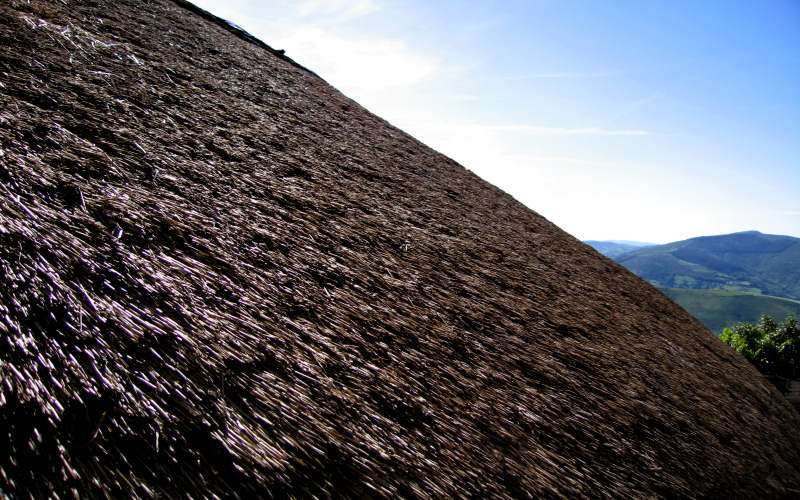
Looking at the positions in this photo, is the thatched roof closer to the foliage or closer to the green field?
the foliage

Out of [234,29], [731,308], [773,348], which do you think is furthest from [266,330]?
[731,308]

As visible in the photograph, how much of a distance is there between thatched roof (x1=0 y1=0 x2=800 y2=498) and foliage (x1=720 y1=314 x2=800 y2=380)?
843 inches

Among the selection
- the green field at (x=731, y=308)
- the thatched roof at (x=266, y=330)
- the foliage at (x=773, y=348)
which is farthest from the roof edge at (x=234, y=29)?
the green field at (x=731, y=308)

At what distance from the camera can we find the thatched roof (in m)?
0.90

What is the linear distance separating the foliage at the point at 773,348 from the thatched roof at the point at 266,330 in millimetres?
21420

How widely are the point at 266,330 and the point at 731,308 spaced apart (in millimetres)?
148371

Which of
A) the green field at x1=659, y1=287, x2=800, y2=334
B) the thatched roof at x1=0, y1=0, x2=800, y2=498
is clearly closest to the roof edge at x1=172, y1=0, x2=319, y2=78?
the thatched roof at x1=0, y1=0, x2=800, y2=498

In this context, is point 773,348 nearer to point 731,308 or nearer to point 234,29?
point 234,29

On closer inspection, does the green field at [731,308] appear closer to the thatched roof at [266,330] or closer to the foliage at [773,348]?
the foliage at [773,348]

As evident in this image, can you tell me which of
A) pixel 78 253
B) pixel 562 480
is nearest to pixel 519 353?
pixel 562 480

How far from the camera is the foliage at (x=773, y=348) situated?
17984mm

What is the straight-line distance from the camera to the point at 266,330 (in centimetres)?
130

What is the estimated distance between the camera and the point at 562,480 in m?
1.39

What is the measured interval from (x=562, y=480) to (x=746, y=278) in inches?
10256
